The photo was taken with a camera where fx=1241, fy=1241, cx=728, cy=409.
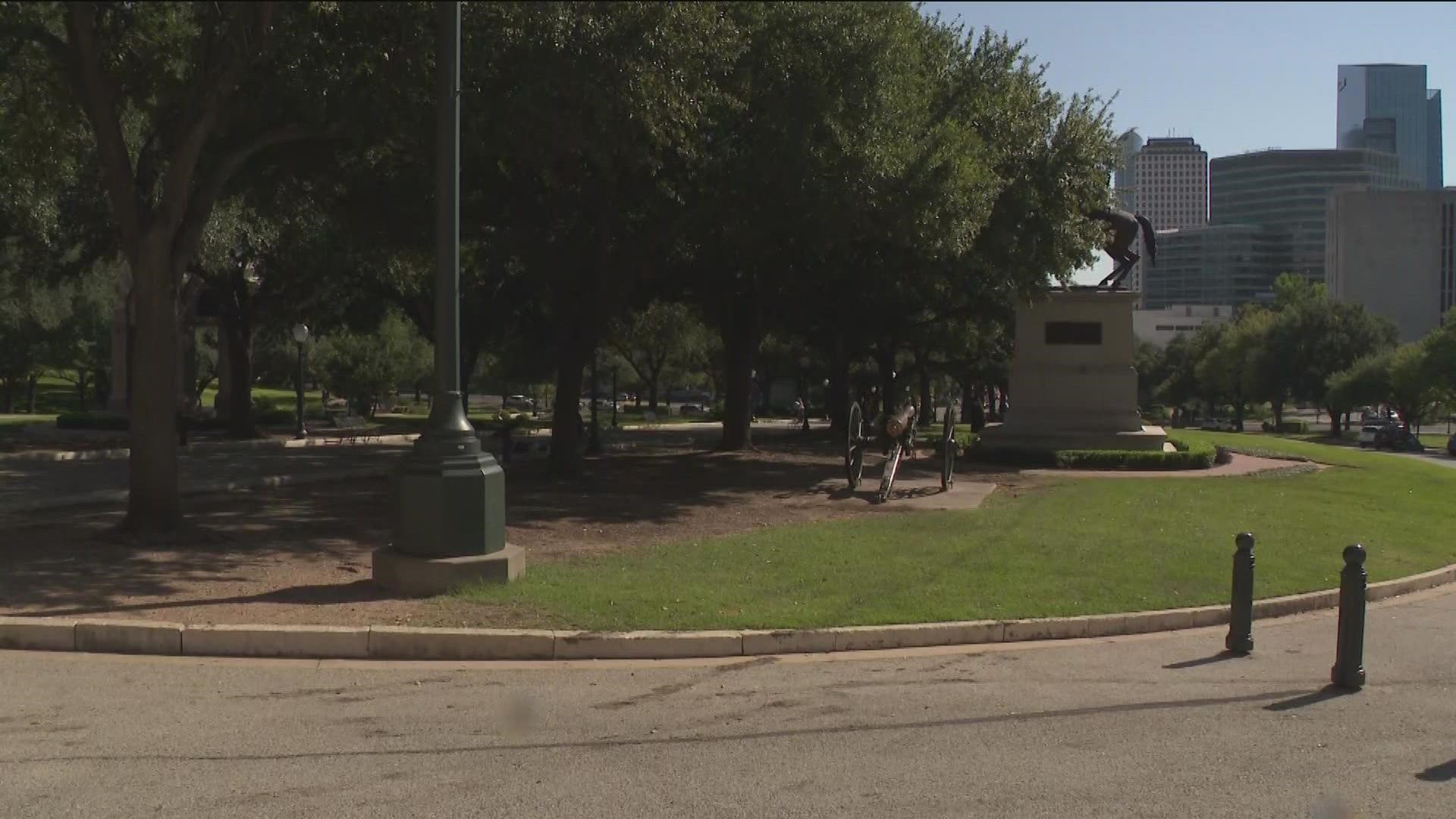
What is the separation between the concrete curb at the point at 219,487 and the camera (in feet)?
55.3

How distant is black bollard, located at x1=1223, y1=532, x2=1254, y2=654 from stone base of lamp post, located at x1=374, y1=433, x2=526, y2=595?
570 centimetres

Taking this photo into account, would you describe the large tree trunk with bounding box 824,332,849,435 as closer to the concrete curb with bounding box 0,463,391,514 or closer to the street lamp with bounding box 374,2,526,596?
the concrete curb with bounding box 0,463,391,514

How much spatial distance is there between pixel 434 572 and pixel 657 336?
42380mm

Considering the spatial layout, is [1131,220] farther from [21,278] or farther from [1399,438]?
[1399,438]

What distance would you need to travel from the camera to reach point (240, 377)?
3422cm

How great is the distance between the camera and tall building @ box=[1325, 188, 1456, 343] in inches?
5256

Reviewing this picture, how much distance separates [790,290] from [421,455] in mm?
20215

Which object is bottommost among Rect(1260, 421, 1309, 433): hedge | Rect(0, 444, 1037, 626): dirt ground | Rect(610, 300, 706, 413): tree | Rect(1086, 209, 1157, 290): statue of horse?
Rect(1260, 421, 1309, 433): hedge

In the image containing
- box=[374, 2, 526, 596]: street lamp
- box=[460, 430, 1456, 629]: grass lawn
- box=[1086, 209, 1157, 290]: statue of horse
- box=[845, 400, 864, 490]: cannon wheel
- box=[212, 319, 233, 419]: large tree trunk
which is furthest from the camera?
box=[212, 319, 233, 419]: large tree trunk

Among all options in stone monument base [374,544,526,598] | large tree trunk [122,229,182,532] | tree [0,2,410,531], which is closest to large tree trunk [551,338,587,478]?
tree [0,2,410,531]

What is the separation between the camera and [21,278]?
31.2 metres

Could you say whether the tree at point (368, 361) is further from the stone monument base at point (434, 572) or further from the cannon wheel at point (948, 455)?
the stone monument base at point (434, 572)

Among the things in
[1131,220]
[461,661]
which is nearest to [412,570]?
[461,661]

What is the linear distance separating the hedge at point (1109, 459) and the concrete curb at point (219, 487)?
13117 millimetres
